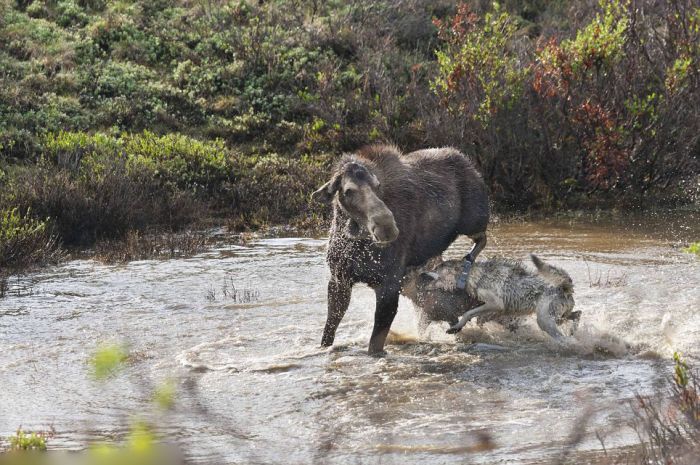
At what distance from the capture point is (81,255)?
12.2 meters

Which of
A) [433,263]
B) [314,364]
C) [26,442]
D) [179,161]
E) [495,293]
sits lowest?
[314,364]

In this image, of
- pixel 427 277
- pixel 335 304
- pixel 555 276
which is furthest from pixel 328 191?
pixel 555 276

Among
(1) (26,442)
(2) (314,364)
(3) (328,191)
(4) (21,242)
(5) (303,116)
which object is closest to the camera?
(1) (26,442)

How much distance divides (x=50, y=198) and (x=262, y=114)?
4665mm

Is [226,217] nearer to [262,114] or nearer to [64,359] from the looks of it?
[262,114]

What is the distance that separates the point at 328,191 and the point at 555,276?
195 centimetres

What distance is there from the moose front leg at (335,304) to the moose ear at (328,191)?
2.34ft

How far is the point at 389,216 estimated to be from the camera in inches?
281

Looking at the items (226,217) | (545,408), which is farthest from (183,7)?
(545,408)

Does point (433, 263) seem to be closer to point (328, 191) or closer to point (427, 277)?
point (427, 277)

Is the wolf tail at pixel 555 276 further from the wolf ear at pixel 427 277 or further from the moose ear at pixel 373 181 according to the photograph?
the moose ear at pixel 373 181

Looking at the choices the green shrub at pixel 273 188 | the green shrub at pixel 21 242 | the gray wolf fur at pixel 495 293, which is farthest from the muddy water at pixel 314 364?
the green shrub at pixel 273 188

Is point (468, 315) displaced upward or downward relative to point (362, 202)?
downward

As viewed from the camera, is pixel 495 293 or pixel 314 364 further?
pixel 495 293
